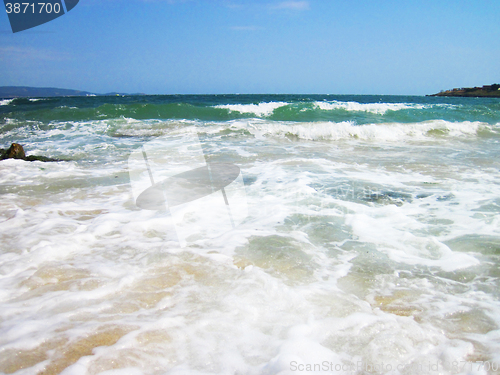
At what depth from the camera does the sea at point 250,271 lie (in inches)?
60.2

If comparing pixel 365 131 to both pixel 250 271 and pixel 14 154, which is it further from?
pixel 14 154

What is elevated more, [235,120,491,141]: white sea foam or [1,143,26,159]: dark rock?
[235,120,491,141]: white sea foam

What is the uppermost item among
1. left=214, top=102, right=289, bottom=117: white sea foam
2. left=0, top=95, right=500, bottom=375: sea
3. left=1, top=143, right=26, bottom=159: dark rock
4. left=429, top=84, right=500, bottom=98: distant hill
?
left=429, top=84, right=500, bottom=98: distant hill

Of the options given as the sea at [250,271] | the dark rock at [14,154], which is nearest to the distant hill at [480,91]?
the sea at [250,271]

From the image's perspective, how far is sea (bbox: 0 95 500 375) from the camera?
1528mm

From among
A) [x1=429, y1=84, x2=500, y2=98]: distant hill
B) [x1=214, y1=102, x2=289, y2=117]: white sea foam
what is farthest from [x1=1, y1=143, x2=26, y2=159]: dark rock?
[x1=429, y1=84, x2=500, y2=98]: distant hill

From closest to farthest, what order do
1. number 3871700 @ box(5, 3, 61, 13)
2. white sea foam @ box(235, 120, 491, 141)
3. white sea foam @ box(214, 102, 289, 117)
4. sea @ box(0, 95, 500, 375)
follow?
sea @ box(0, 95, 500, 375) < number 3871700 @ box(5, 3, 61, 13) < white sea foam @ box(235, 120, 491, 141) < white sea foam @ box(214, 102, 289, 117)

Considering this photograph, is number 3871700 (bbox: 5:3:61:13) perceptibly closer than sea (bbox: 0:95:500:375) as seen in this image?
No

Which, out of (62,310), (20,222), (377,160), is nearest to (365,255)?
(62,310)

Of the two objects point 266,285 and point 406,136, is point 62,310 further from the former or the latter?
point 406,136

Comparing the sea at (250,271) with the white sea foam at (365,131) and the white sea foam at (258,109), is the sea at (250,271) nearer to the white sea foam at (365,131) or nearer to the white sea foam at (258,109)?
the white sea foam at (365,131)

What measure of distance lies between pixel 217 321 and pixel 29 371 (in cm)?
87

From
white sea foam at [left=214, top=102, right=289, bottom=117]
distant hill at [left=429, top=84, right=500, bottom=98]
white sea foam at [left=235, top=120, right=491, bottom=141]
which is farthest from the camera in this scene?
distant hill at [left=429, top=84, right=500, bottom=98]

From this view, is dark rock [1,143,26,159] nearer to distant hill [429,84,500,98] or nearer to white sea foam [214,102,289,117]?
white sea foam [214,102,289,117]
